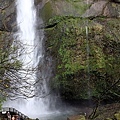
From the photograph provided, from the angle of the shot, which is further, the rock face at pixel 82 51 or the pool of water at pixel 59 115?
the rock face at pixel 82 51

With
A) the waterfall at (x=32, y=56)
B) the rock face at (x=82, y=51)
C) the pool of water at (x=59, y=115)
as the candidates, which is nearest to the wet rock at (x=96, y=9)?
the rock face at (x=82, y=51)

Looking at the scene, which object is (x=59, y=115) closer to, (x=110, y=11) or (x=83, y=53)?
(x=83, y=53)

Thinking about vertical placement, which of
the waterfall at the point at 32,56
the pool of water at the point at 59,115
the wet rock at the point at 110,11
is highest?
the wet rock at the point at 110,11

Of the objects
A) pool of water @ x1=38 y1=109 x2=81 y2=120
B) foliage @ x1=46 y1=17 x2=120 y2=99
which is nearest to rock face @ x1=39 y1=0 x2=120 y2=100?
foliage @ x1=46 y1=17 x2=120 y2=99

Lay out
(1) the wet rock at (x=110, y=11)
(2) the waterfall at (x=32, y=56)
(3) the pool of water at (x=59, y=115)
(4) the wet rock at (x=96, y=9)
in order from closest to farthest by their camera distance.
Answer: (3) the pool of water at (x=59, y=115) < (2) the waterfall at (x=32, y=56) < (4) the wet rock at (x=96, y=9) < (1) the wet rock at (x=110, y=11)

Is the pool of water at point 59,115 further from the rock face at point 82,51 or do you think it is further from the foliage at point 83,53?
the foliage at point 83,53

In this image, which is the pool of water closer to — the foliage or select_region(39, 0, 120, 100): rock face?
select_region(39, 0, 120, 100): rock face

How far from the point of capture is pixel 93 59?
59.6ft

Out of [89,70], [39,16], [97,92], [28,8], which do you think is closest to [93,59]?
[89,70]

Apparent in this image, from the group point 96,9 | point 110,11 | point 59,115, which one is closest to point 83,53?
point 96,9

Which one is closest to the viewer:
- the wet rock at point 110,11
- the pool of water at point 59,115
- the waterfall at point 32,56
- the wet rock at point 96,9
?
the pool of water at point 59,115

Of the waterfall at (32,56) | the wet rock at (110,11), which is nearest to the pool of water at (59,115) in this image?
the waterfall at (32,56)

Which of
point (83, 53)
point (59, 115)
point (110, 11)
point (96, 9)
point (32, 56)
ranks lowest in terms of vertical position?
point (59, 115)

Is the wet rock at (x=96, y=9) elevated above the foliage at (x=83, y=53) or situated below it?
above
